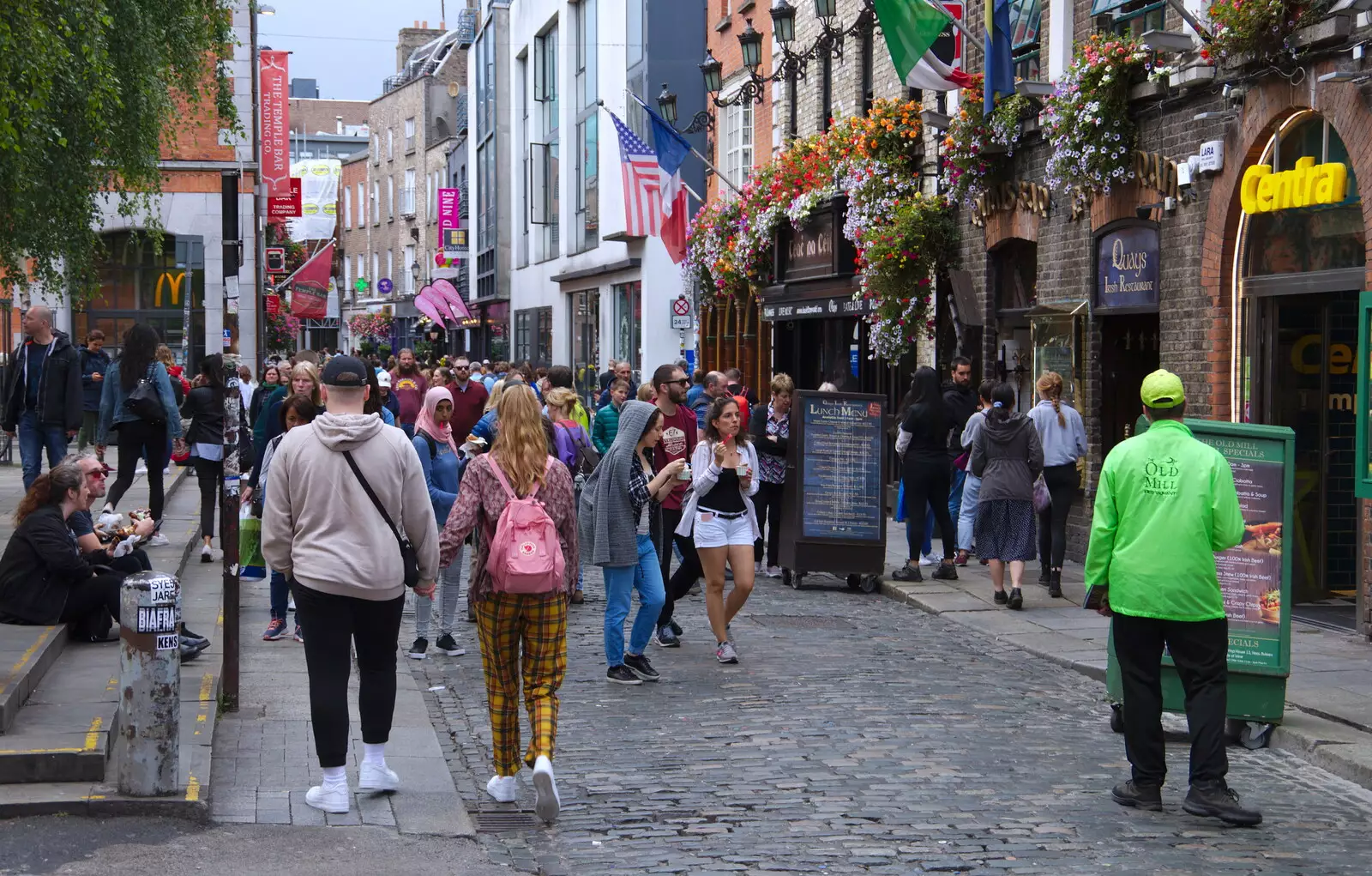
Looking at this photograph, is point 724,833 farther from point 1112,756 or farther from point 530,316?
point 530,316

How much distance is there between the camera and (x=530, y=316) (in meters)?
46.4

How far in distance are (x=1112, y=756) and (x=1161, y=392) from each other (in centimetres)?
200

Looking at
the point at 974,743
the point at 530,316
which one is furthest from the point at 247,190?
the point at 974,743

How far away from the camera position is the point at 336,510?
20.1ft

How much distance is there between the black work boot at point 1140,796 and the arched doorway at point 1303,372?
5.78m

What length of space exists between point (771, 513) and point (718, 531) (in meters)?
4.52

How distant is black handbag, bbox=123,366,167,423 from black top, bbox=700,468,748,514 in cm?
546

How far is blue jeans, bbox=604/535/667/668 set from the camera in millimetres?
8969

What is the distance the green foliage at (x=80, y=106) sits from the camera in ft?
28.1

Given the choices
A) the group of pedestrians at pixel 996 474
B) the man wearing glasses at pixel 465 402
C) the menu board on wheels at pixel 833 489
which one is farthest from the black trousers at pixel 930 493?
the man wearing glasses at pixel 465 402

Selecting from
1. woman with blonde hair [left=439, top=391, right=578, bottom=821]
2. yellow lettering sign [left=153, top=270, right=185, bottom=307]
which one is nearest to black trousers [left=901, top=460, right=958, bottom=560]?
woman with blonde hair [left=439, top=391, right=578, bottom=821]

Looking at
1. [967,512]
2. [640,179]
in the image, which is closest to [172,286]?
[640,179]

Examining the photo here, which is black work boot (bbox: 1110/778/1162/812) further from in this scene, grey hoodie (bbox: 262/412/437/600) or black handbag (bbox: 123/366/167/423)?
black handbag (bbox: 123/366/167/423)

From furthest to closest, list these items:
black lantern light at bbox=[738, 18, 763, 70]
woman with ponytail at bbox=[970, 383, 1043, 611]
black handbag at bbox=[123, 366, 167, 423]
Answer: black lantern light at bbox=[738, 18, 763, 70], black handbag at bbox=[123, 366, 167, 423], woman with ponytail at bbox=[970, 383, 1043, 611]
